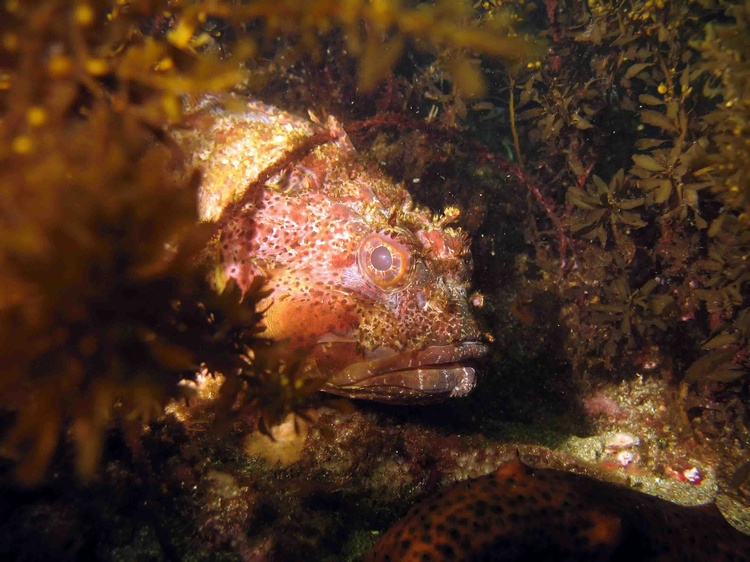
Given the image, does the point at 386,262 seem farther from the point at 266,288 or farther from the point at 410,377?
the point at 266,288

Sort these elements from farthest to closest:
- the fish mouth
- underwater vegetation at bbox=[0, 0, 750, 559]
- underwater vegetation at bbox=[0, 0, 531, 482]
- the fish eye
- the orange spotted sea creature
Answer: the fish eye < the fish mouth < the orange spotted sea creature < underwater vegetation at bbox=[0, 0, 750, 559] < underwater vegetation at bbox=[0, 0, 531, 482]

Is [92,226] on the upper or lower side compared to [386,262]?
upper

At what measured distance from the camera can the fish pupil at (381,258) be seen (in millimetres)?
3570

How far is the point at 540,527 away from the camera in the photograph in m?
2.61

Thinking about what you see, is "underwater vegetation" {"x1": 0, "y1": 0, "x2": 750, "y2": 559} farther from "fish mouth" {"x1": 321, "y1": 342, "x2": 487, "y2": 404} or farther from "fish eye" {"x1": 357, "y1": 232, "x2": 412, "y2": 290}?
"fish eye" {"x1": 357, "y1": 232, "x2": 412, "y2": 290}

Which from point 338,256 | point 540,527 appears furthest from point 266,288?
point 540,527

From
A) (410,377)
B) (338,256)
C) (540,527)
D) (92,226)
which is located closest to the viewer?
(92,226)

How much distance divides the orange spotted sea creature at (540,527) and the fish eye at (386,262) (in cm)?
157

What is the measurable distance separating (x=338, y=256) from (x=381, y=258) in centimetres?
37

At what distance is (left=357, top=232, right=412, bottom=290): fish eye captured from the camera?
3.55 m

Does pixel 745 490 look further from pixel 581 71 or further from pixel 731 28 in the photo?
pixel 581 71

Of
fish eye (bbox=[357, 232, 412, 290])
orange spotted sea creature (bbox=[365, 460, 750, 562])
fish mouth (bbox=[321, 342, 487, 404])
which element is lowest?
orange spotted sea creature (bbox=[365, 460, 750, 562])

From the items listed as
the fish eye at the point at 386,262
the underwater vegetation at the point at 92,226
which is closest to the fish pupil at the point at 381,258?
the fish eye at the point at 386,262

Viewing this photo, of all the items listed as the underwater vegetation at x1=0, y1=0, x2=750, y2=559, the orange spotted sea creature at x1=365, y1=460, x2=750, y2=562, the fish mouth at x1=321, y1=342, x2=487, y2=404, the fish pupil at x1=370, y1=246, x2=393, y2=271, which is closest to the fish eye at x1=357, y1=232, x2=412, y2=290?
the fish pupil at x1=370, y1=246, x2=393, y2=271
